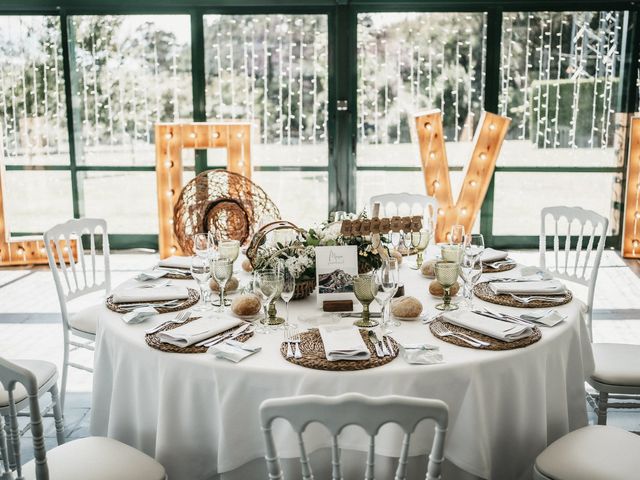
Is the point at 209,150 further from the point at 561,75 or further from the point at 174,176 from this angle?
the point at 561,75

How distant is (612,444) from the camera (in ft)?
6.37

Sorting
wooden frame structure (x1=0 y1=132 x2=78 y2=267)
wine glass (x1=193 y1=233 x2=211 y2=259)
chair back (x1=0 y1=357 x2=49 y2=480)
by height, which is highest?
wine glass (x1=193 y1=233 x2=211 y2=259)

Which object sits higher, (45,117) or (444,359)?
(45,117)

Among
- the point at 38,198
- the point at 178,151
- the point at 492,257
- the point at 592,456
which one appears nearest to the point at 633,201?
the point at 492,257

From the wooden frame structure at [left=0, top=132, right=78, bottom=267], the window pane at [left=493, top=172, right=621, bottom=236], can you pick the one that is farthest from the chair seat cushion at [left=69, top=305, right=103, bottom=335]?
the window pane at [left=493, top=172, right=621, bottom=236]

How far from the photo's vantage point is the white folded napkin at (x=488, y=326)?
6.51 ft

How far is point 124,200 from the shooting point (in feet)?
21.6

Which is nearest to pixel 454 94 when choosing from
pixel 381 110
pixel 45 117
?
pixel 381 110

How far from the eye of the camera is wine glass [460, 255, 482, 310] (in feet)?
7.54

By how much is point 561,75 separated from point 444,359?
4.97 metres

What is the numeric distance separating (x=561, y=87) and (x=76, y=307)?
14.8 ft

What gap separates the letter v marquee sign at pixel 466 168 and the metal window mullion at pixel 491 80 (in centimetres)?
54

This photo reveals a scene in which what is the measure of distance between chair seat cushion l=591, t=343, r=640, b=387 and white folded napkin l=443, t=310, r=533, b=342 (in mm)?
528

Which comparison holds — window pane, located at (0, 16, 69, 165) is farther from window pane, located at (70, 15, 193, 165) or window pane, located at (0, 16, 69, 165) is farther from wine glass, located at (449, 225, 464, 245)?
wine glass, located at (449, 225, 464, 245)
